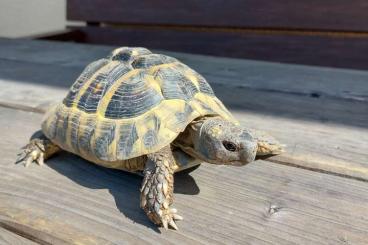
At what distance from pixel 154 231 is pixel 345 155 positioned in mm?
712

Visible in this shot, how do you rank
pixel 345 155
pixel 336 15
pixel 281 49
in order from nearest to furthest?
pixel 345 155
pixel 336 15
pixel 281 49

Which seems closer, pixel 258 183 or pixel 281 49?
pixel 258 183

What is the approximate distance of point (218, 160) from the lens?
1.13m

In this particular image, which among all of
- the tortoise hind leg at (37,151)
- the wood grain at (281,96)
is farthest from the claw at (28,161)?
the wood grain at (281,96)

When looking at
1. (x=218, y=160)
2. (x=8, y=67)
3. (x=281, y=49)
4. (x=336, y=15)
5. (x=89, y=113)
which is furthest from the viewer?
(x=281, y=49)

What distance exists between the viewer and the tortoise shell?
3.75 feet

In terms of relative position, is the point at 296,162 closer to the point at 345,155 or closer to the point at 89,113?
the point at 345,155

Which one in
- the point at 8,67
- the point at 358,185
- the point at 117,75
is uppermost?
the point at 117,75

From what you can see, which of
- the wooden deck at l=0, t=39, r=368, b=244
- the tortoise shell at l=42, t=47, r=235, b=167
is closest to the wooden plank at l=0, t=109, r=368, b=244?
the wooden deck at l=0, t=39, r=368, b=244

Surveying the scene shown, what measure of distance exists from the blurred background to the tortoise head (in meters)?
2.08

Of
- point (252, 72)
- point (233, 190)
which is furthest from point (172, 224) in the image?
point (252, 72)

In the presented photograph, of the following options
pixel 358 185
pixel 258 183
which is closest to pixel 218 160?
pixel 258 183

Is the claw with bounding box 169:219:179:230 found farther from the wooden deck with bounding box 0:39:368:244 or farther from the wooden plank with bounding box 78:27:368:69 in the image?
the wooden plank with bounding box 78:27:368:69

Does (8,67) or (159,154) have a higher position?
(159,154)
